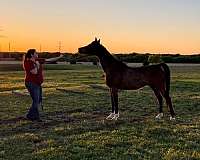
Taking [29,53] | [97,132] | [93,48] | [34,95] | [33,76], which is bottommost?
[97,132]

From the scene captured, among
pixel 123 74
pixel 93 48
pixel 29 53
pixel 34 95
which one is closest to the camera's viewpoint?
pixel 29 53

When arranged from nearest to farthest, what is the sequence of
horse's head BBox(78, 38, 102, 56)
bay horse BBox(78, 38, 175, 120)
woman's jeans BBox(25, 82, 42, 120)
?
woman's jeans BBox(25, 82, 42, 120) → horse's head BBox(78, 38, 102, 56) → bay horse BBox(78, 38, 175, 120)

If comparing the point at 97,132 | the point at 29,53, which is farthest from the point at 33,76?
the point at 97,132

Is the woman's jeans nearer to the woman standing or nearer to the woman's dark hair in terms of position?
the woman standing

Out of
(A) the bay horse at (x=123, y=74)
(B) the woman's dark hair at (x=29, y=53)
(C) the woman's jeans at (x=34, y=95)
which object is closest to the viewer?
(B) the woman's dark hair at (x=29, y=53)

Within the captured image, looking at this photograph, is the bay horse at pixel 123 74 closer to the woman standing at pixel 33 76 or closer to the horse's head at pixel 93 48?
the horse's head at pixel 93 48

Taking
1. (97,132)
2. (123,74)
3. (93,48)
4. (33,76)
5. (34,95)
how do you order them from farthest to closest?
(123,74) → (93,48) → (34,95) → (33,76) → (97,132)

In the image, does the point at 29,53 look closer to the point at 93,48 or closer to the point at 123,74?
the point at 93,48

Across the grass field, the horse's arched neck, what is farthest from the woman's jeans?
the horse's arched neck

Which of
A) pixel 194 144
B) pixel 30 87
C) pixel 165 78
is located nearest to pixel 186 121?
pixel 165 78

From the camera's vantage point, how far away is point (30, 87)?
14.6 meters

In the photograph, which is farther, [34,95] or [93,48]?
[93,48]

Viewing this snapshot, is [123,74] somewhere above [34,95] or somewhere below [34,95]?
above

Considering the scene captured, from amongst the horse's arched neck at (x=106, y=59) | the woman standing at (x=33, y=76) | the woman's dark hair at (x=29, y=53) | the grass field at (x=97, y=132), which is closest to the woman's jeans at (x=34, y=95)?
the woman standing at (x=33, y=76)
